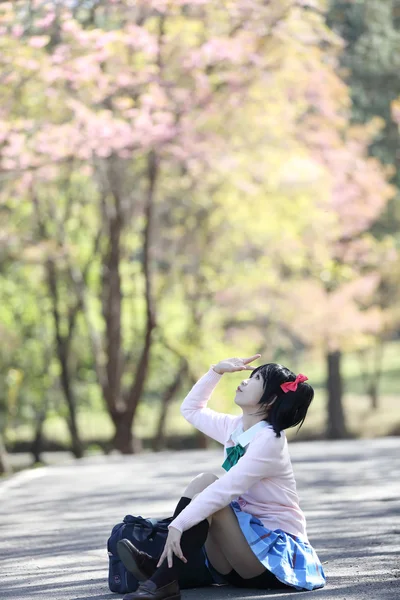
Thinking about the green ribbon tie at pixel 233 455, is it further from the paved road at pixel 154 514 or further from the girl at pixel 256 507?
the paved road at pixel 154 514

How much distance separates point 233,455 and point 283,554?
1.81 feet

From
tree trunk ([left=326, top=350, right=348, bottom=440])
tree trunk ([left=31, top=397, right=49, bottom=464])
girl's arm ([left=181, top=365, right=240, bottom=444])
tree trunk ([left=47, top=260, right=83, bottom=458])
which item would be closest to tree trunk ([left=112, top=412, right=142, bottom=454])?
tree trunk ([left=47, top=260, right=83, bottom=458])

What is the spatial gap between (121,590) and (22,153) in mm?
10238

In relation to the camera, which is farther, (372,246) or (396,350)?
(396,350)

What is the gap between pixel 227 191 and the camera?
2230 cm

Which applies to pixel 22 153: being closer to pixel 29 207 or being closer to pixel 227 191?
pixel 227 191

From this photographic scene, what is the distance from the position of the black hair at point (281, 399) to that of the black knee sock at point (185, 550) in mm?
600

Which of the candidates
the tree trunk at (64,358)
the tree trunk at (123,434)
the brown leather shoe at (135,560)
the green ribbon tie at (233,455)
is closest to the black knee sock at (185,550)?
the brown leather shoe at (135,560)

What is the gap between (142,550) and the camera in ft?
18.4

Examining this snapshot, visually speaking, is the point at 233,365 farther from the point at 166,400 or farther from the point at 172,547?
the point at 166,400

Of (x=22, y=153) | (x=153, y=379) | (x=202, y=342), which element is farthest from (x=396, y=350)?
(x=22, y=153)

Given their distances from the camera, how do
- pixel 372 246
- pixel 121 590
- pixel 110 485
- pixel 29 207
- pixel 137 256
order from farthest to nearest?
pixel 137 256
pixel 372 246
pixel 29 207
pixel 110 485
pixel 121 590

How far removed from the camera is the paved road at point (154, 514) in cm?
589

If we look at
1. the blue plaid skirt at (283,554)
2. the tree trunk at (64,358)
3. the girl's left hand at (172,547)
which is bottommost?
Answer: the tree trunk at (64,358)
